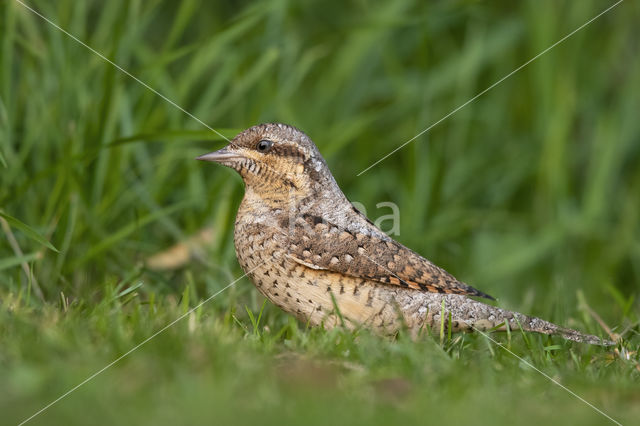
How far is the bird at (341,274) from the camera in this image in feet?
12.0

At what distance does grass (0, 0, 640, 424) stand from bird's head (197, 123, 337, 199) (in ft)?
0.66

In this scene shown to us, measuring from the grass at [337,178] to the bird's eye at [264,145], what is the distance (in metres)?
0.24

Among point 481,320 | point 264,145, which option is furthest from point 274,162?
point 481,320

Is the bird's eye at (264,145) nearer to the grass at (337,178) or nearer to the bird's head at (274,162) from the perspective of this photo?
the bird's head at (274,162)

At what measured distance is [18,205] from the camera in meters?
4.74

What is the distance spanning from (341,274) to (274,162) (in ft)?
2.22

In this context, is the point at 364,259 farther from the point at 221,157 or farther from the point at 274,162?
the point at 221,157

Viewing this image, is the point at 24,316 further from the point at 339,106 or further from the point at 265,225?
the point at 339,106

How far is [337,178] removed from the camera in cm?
652

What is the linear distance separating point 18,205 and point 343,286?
2173 mm

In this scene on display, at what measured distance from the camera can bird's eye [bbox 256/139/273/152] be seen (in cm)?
397

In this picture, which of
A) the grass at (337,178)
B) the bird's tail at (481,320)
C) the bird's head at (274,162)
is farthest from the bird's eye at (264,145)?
the bird's tail at (481,320)

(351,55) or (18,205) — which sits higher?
(351,55)

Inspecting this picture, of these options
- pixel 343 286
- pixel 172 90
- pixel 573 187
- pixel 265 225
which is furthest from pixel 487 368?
pixel 573 187
